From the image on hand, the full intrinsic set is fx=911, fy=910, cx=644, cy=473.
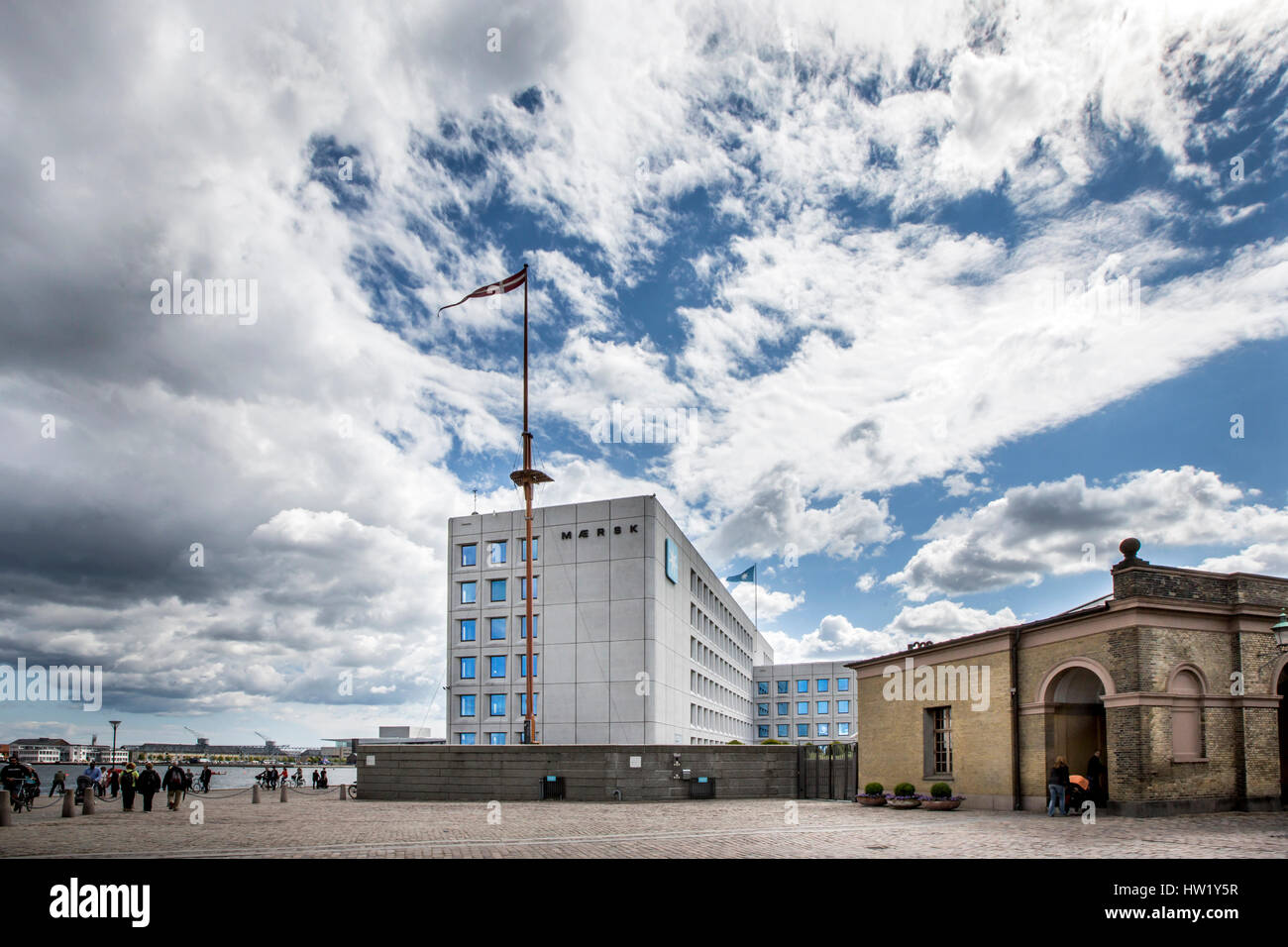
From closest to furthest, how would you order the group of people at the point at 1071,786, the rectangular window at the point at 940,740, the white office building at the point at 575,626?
the group of people at the point at 1071,786, the rectangular window at the point at 940,740, the white office building at the point at 575,626

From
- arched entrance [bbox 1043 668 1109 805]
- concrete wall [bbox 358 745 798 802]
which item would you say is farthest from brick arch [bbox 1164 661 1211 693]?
concrete wall [bbox 358 745 798 802]

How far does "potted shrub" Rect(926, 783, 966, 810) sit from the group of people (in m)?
3.91

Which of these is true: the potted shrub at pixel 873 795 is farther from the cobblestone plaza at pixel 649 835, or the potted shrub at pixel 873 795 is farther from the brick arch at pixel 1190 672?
the brick arch at pixel 1190 672

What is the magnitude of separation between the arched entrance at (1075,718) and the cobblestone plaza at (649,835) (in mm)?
2709

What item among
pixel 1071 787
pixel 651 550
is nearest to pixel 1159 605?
pixel 1071 787

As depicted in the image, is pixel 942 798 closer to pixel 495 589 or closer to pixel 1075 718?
pixel 1075 718

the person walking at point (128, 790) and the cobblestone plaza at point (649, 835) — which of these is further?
the person walking at point (128, 790)

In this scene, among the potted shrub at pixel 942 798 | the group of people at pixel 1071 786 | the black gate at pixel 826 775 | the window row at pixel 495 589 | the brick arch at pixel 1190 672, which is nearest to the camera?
the brick arch at pixel 1190 672

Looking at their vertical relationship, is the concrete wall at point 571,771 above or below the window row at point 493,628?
below

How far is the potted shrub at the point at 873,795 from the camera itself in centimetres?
3155

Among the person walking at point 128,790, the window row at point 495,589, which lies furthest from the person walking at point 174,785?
the window row at point 495,589
